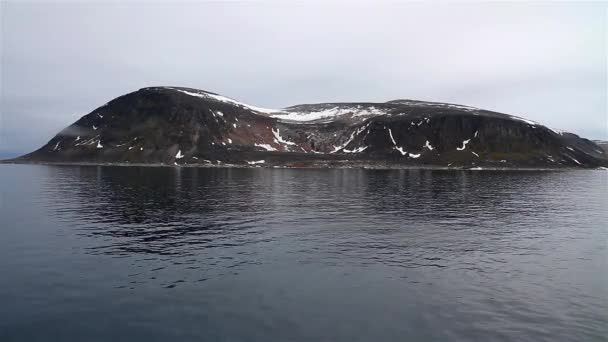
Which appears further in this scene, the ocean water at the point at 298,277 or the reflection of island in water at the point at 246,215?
the reflection of island in water at the point at 246,215

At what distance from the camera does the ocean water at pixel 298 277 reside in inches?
814

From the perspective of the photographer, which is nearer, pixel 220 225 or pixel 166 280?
pixel 166 280

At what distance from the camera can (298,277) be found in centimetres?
2888

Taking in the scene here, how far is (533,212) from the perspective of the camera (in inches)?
2495

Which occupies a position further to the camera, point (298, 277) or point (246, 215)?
point (246, 215)

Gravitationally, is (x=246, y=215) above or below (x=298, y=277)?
above

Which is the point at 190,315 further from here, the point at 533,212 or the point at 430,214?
the point at 533,212

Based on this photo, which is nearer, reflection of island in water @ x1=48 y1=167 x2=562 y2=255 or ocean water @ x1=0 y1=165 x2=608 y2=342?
ocean water @ x1=0 y1=165 x2=608 y2=342

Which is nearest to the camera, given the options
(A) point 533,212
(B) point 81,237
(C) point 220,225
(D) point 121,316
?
(D) point 121,316

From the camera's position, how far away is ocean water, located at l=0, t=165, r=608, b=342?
2067cm

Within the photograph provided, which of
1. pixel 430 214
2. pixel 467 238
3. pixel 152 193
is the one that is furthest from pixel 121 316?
pixel 152 193

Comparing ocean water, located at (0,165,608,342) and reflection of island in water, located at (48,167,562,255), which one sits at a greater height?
reflection of island in water, located at (48,167,562,255)

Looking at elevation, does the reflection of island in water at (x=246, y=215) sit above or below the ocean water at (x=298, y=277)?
above

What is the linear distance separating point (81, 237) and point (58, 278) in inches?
557
